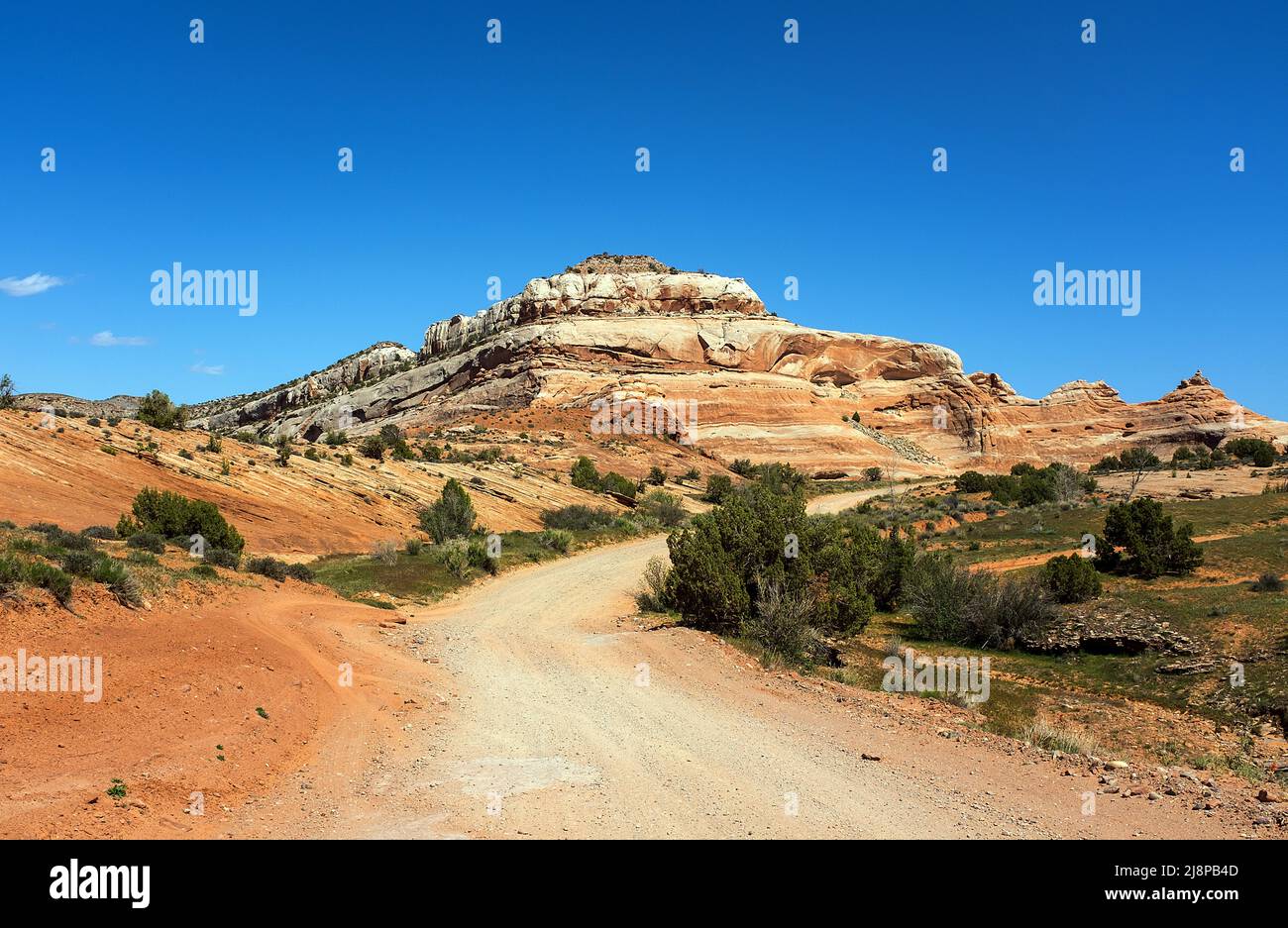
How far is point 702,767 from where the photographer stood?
7.65 meters

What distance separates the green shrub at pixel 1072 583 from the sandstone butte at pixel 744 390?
159 feet

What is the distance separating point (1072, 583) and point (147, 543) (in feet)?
66.5

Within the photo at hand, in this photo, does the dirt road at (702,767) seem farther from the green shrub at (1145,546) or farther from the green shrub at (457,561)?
the green shrub at (1145,546)

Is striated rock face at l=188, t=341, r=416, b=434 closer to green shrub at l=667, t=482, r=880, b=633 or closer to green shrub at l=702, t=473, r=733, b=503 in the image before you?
green shrub at l=702, t=473, r=733, b=503

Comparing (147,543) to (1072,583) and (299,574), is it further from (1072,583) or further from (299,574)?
(1072,583)

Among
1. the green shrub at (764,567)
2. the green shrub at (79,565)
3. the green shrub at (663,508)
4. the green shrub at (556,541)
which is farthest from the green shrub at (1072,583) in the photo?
the green shrub at (663,508)

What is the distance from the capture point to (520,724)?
358 inches

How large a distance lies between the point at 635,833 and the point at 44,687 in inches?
234

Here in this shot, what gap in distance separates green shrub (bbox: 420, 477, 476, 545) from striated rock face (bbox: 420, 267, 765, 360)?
186ft

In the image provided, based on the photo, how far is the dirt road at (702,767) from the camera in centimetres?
626

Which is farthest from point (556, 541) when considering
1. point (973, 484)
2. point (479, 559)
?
point (973, 484)

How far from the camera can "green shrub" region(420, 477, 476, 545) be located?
2673 centimetres

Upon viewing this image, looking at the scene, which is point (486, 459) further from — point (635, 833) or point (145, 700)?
point (635, 833)
